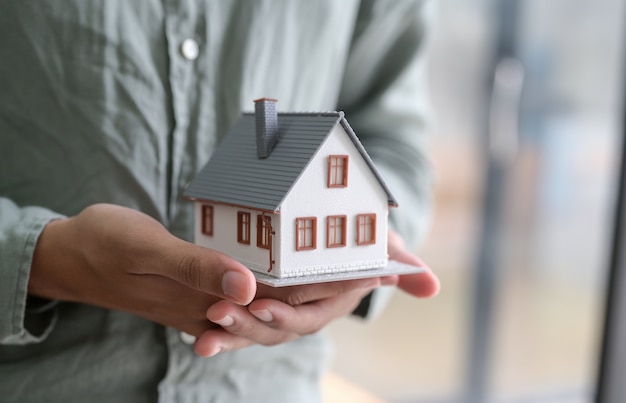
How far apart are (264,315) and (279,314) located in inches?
0.5

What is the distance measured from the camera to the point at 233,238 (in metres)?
0.58

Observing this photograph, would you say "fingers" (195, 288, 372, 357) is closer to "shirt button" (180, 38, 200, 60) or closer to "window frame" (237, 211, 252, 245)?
"window frame" (237, 211, 252, 245)

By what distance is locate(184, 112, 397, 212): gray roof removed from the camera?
0.53 m

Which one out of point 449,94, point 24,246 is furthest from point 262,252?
point 449,94

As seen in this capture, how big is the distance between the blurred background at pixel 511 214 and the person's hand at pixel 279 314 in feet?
5.21

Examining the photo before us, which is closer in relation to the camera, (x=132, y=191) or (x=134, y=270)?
(x=134, y=270)

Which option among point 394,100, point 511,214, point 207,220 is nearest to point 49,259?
point 207,220

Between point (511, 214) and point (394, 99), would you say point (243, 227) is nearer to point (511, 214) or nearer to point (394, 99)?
point (394, 99)

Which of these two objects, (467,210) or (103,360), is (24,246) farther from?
(467,210)

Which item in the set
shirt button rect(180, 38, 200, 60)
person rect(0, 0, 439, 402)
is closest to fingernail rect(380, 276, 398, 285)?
person rect(0, 0, 439, 402)

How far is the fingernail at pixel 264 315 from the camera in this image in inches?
19.8

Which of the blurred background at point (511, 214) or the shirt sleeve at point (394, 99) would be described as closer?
the shirt sleeve at point (394, 99)

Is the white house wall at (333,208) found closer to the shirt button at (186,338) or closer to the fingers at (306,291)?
the fingers at (306,291)

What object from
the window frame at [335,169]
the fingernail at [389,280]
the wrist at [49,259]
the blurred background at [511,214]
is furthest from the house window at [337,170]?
the blurred background at [511,214]
